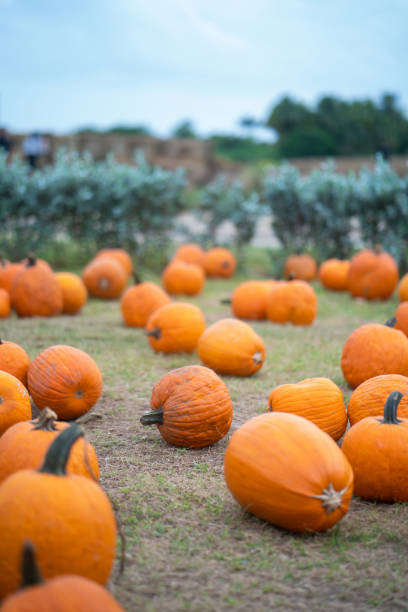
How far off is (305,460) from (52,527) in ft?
3.24

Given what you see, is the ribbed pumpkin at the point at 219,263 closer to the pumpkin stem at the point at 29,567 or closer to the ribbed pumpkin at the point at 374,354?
the ribbed pumpkin at the point at 374,354

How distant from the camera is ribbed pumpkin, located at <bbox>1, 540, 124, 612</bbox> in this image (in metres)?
1.51

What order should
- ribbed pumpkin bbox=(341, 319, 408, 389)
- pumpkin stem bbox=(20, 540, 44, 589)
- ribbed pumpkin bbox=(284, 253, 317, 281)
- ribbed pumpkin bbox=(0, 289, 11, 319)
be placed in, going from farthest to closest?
ribbed pumpkin bbox=(284, 253, 317, 281) < ribbed pumpkin bbox=(0, 289, 11, 319) < ribbed pumpkin bbox=(341, 319, 408, 389) < pumpkin stem bbox=(20, 540, 44, 589)

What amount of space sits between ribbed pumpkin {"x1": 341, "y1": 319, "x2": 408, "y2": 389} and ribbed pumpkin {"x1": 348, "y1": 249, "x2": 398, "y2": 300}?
3.48 metres

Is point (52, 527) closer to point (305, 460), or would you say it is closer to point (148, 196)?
point (305, 460)

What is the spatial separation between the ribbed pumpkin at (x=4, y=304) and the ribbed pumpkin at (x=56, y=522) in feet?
15.1

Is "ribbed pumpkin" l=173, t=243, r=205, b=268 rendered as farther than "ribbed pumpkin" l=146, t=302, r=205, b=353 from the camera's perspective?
Yes

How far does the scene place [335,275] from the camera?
8.76 m

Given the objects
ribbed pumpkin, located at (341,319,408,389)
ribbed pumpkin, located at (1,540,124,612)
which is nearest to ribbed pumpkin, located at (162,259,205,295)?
ribbed pumpkin, located at (341,319,408,389)

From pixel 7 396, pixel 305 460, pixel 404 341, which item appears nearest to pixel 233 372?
pixel 404 341

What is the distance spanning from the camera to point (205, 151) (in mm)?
37312

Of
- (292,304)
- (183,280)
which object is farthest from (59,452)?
(183,280)

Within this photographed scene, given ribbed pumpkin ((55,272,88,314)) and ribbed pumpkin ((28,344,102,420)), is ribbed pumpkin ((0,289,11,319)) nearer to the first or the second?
ribbed pumpkin ((55,272,88,314))

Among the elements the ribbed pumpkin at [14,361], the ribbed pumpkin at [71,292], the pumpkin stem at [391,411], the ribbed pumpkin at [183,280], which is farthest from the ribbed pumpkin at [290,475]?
the ribbed pumpkin at [183,280]
